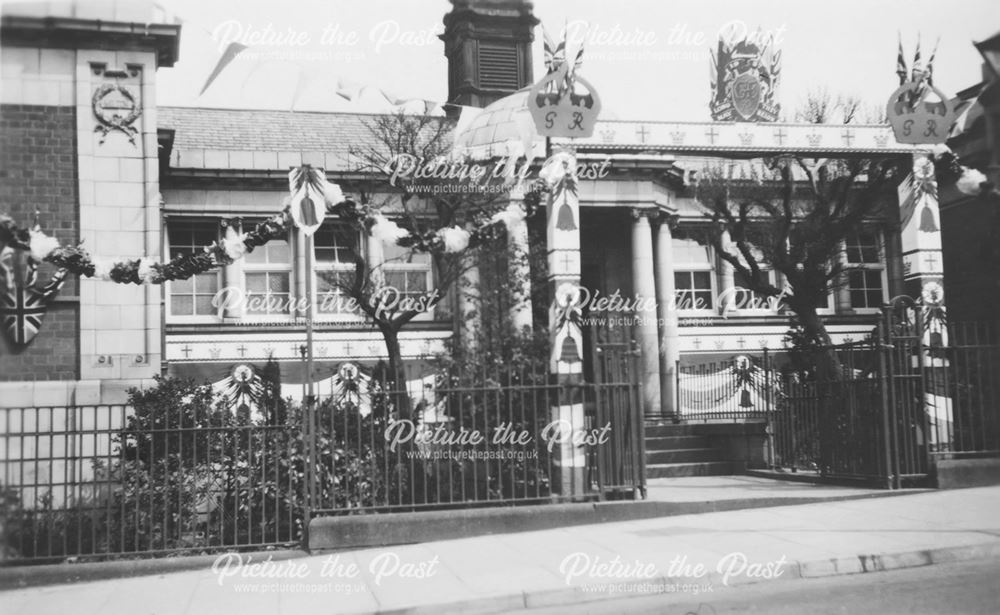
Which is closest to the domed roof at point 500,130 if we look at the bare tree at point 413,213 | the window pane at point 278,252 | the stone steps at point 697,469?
the bare tree at point 413,213

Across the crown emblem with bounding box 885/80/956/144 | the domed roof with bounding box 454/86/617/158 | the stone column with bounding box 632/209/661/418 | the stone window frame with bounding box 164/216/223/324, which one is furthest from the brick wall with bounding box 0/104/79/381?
the crown emblem with bounding box 885/80/956/144

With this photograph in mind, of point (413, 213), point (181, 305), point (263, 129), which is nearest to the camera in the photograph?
point (413, 213)

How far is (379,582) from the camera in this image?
8211mm

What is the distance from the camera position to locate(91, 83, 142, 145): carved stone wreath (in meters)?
14.0

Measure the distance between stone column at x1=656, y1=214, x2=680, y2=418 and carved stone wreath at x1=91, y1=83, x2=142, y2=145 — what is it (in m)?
10.3

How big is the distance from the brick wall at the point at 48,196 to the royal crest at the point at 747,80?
10794mm

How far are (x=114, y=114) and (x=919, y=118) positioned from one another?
11.5 meters

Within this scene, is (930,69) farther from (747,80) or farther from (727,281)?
(727,281)

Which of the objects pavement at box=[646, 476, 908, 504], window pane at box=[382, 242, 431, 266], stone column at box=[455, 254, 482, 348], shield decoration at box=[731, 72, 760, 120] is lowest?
pavement at box=[646, 476, 908, 504]

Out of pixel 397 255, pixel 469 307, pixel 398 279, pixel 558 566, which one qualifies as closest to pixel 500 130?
pixel 397 255

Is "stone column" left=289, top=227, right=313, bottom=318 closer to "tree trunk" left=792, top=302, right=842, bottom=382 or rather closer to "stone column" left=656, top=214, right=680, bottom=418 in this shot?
"stone column" left=656, top=214, right=680, bottom=418

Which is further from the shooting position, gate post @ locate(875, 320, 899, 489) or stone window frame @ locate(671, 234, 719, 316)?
stone window frame @ locate(671, 234, 719, 316)

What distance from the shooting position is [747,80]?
1675 cm

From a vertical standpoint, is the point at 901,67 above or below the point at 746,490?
above
